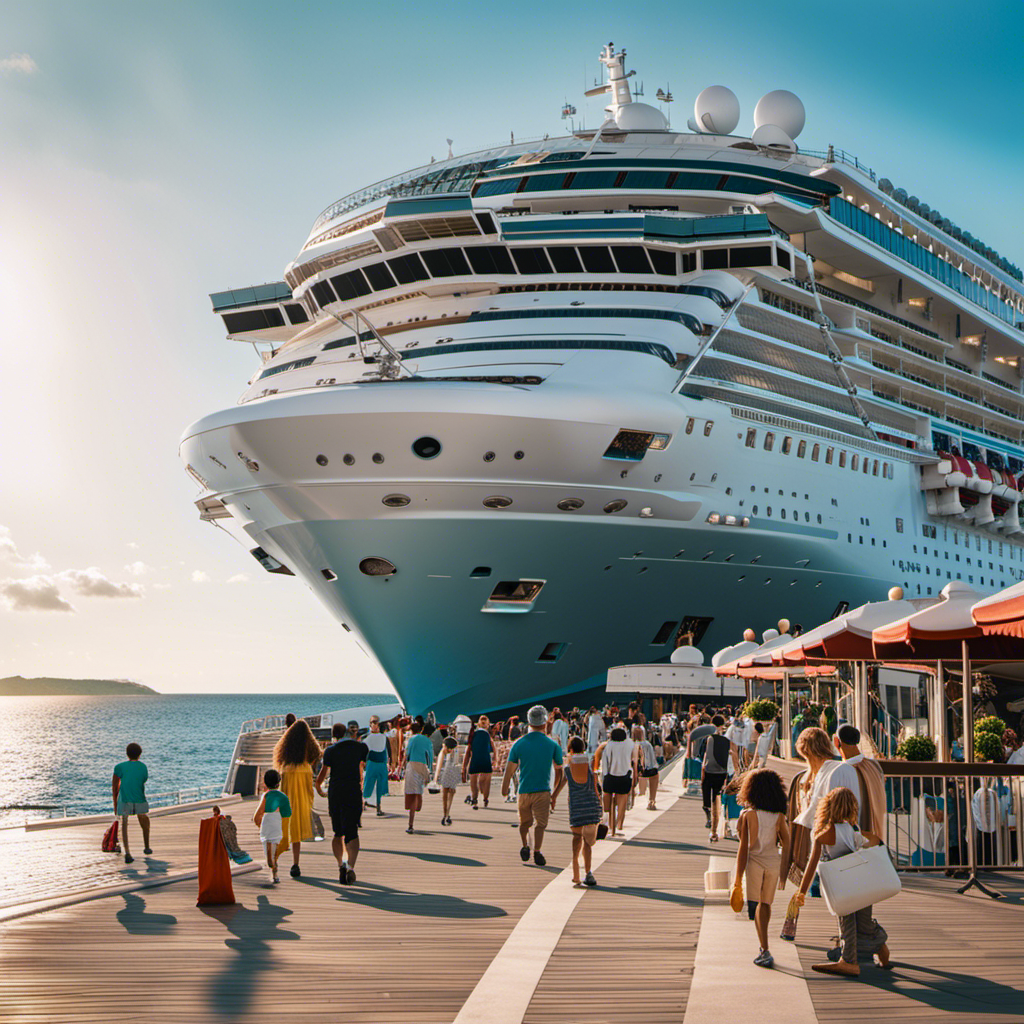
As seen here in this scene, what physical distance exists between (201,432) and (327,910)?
21.0 meters

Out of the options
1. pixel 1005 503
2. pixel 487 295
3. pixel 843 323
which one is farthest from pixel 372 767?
pixel 1005 503

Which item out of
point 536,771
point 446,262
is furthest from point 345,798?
point 446,262

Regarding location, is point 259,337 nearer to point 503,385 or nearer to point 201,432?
point 201,432

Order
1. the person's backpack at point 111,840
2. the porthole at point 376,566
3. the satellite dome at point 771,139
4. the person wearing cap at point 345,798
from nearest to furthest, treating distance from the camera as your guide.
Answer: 1. the person wearing cap at point 345,798
2. the person's backpack at point 111,840
3. the porthole at point 376,566
4. the satellite dome at point 771,139

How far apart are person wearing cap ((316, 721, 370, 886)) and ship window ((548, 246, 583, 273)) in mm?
23965

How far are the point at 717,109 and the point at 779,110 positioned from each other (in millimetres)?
2737

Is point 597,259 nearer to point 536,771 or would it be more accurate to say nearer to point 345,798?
point 536,771

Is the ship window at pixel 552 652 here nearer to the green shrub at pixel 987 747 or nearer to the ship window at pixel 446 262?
the ship window at pixel 446 262

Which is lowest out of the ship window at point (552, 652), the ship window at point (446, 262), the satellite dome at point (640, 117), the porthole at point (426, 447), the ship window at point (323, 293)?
the ship window at point (552, 652)

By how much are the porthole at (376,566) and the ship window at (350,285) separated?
11.3 m

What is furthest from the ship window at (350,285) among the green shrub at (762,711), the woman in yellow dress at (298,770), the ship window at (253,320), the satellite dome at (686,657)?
the woman in yellow dress at (298,770)

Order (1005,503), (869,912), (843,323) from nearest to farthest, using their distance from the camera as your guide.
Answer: (869,912)
(843,323)
(1005,503)

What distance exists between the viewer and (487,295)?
34.3 m

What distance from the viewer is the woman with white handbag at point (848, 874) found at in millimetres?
7137
